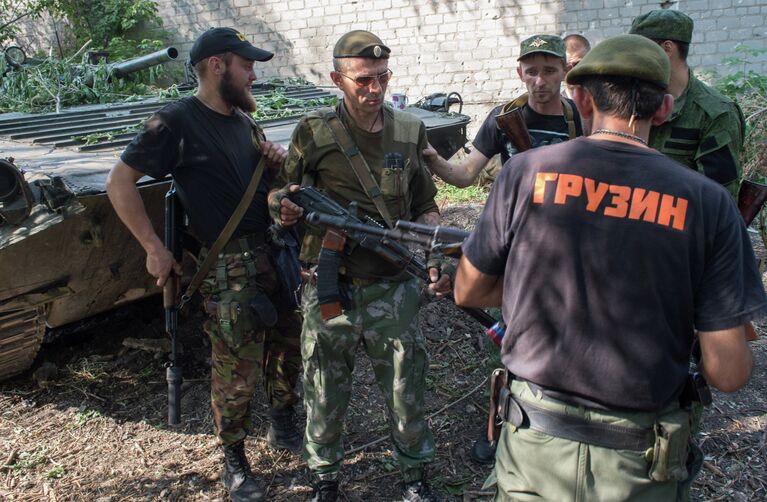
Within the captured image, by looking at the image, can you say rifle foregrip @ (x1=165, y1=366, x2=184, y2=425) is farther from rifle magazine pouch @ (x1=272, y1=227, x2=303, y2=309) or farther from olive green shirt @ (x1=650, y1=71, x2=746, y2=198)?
olive green shirt @ (x1=650, y1=71, x2=746, y2=198)

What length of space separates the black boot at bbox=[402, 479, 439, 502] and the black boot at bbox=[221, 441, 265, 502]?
2.03 ft

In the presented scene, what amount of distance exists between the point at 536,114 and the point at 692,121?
617 millimetres

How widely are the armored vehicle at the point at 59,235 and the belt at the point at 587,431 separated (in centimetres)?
213

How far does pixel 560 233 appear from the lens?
4.98 ft

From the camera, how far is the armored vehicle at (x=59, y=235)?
280cm

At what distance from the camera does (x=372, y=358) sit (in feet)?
8.68

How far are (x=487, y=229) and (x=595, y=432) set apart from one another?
0.54 metres

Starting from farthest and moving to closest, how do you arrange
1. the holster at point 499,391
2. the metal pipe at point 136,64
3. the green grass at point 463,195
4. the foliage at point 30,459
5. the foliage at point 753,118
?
the green grass at point 463,195 < the foliage at point 753,118 < the metal pipe at point 136,64 < the foliage at point 30,459 < the holster at point 499,391

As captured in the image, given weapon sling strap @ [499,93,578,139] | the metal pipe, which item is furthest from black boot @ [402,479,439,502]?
the metal pipe

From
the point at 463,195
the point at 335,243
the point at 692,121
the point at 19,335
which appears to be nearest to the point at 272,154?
the point at 335,243

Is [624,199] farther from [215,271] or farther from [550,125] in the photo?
[215,271]

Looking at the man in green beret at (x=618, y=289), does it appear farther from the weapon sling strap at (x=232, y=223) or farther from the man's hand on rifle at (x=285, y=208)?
the weapon sling strap at (x=232, y=223)

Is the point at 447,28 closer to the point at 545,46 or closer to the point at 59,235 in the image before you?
the point at 545,46

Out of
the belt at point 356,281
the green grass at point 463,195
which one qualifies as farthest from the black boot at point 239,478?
the green grass at point 463,195
